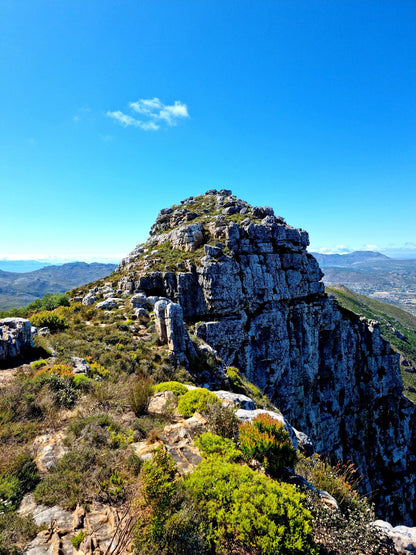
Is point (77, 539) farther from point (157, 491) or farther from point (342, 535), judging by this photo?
point (342, 535)

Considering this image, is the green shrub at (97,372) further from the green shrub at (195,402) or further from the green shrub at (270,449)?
the green shrub at (270,449)

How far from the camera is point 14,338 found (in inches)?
536

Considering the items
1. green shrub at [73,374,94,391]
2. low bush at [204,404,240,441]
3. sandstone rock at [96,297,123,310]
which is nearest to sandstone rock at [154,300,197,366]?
green shrub at [73,374,94,391]

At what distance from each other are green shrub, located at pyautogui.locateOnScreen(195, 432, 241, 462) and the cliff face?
2606 cm

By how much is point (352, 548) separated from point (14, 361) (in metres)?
15.7

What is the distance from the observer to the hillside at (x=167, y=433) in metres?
4.88

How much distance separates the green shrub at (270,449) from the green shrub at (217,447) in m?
0.36

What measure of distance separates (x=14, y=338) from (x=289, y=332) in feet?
126

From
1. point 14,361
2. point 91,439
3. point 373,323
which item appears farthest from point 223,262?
point 373,323

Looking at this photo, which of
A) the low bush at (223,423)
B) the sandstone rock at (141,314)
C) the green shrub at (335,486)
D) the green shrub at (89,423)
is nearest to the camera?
the green shrub at (335,486)

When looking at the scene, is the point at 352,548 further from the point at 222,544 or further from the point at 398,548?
the point at 222,544

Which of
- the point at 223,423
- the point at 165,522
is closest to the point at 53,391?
the point at 223,423

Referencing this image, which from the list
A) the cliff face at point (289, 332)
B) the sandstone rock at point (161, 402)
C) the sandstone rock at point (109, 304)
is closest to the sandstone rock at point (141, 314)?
the sandstone rock at point (109, 304)

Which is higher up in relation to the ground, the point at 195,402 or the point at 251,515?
the point at 251,515
